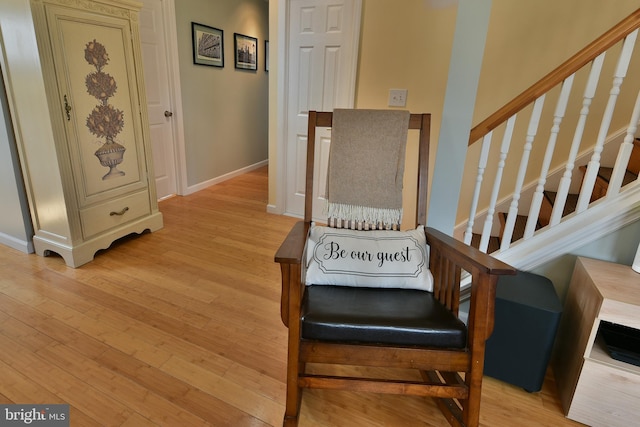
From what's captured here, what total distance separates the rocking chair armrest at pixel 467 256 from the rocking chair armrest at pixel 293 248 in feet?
1.64

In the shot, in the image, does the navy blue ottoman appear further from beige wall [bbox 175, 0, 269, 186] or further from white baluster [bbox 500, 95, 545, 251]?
beige wall [bbox 175, 0, 269, 186]

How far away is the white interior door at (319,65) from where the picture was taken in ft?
8.85

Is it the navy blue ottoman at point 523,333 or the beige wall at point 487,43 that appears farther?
the beige wall at point 487,43

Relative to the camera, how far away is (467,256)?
1.13 m

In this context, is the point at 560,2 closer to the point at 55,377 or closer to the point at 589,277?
the point at 589,277

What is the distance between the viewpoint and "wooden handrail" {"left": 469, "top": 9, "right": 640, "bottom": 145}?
50.4 inches

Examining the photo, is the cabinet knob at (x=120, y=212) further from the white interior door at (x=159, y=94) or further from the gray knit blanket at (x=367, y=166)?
the gray knit blanket at (x=367, y=166)

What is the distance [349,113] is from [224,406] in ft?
4.10

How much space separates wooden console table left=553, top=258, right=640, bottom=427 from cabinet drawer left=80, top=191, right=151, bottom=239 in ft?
8.81

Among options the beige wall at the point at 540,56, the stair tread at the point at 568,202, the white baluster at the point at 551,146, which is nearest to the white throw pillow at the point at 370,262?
the white baluster at the point at 551,146

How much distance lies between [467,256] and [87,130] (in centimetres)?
227

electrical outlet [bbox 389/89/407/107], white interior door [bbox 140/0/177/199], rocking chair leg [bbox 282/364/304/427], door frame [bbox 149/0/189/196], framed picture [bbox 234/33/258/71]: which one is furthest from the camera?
framed picture [bbox 234/33/258/71]

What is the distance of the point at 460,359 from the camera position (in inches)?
42.7

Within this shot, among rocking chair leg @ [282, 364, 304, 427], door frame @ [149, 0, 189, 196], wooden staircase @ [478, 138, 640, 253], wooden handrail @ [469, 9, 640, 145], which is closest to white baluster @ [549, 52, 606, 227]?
wooden handrail @ [469, 9, 640, 145]
